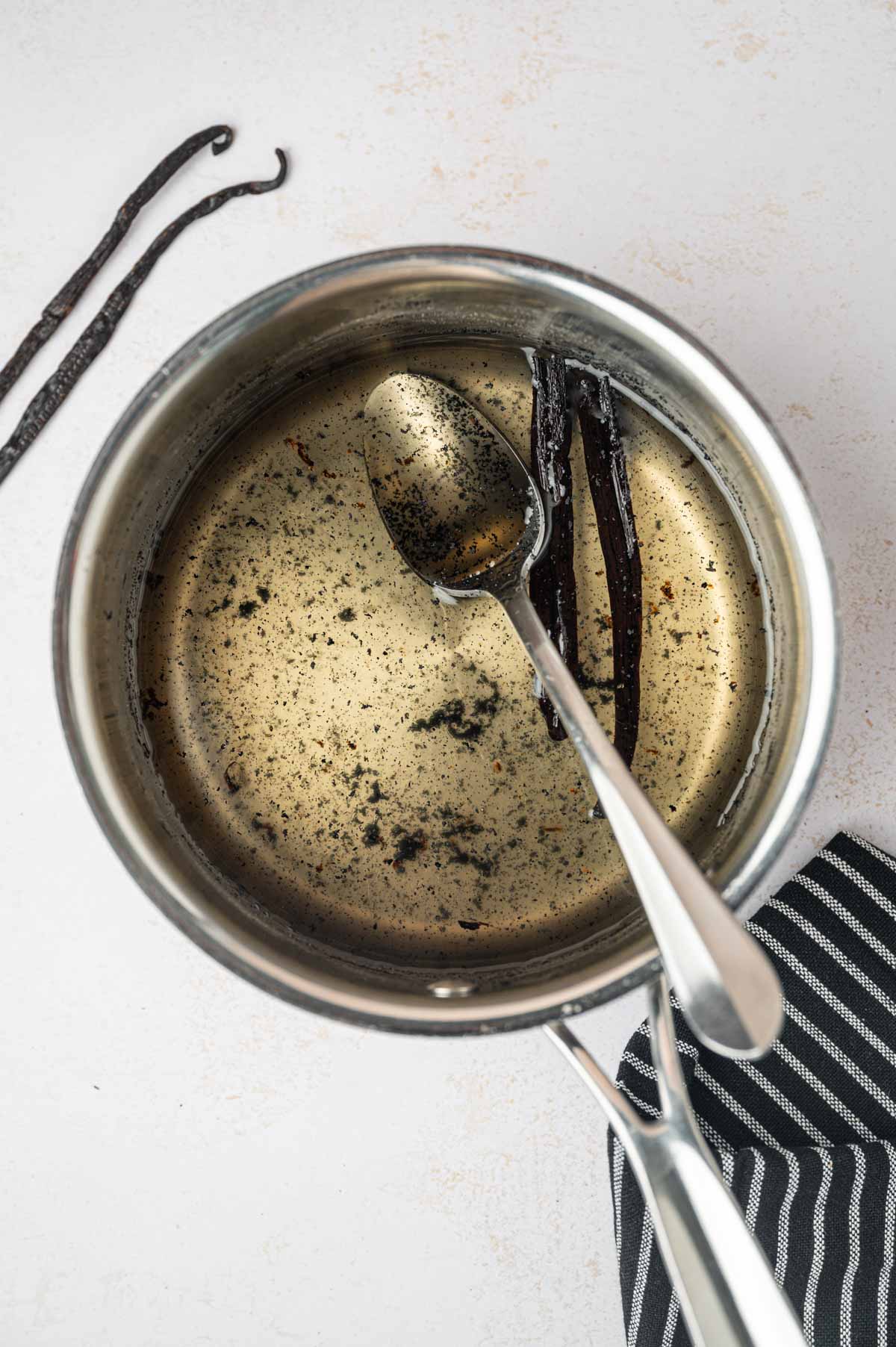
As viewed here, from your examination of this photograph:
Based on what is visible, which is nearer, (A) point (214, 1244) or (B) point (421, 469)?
(B) point (421, 469)

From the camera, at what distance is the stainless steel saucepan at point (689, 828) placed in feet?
1.38

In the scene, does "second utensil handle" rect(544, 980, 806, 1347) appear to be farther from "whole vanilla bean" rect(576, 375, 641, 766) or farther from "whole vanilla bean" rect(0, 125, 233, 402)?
"whole vanilla bean" rect(0, 125, 233, 402)

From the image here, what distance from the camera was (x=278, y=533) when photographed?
0.55 metres

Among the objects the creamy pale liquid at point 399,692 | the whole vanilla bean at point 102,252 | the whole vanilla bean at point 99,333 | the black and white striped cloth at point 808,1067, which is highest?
the whole vanilla bean at point 102,252

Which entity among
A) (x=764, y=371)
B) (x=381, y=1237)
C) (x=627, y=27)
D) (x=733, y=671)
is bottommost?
(x=381, y=1237)

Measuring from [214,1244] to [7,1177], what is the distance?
15 cm

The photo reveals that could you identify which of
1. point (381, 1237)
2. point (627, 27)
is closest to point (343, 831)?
point (381, 1237)

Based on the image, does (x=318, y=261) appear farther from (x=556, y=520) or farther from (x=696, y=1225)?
(x=696, y=1225)

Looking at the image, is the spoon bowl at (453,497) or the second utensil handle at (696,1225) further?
the spoon bowl at (453,497)

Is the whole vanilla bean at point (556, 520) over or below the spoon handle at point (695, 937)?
over

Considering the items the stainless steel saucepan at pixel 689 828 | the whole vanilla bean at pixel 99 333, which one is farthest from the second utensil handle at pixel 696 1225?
the whole vanilla bean at pixel 99 333

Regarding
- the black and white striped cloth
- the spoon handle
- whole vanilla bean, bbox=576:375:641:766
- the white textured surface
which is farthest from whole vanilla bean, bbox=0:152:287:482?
the black and white striped cloth

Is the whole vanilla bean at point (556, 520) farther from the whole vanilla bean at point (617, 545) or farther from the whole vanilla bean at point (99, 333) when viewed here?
the whole vanilla bean at point (99, 333)

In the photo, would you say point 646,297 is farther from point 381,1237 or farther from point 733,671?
point 381,1237
